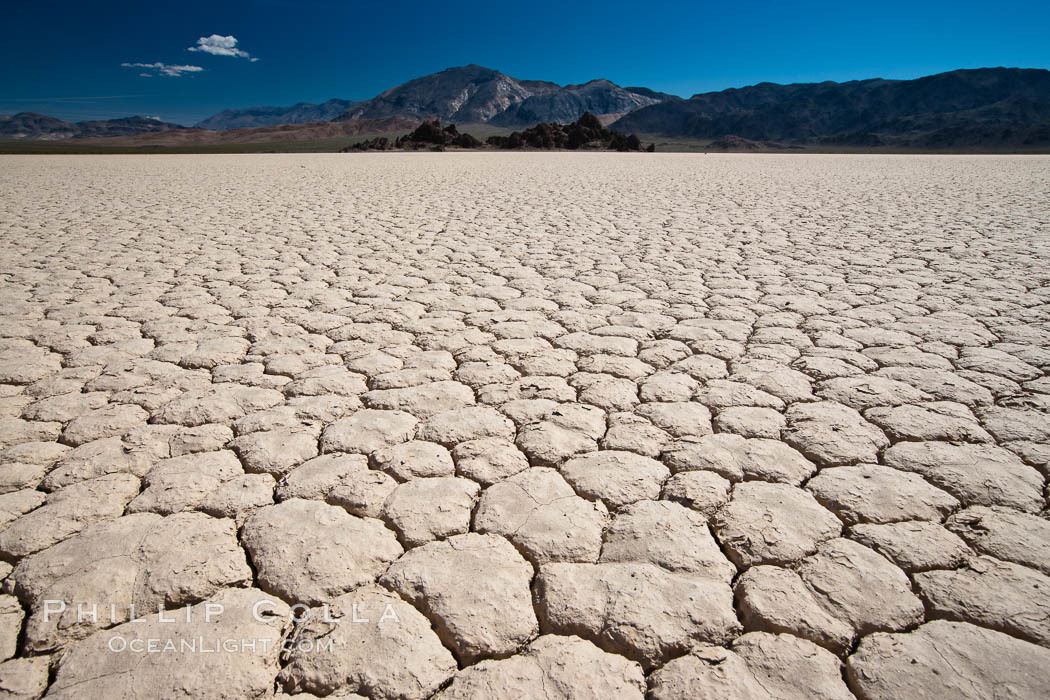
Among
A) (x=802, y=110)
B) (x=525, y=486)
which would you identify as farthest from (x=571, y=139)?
(x=802, y=110)

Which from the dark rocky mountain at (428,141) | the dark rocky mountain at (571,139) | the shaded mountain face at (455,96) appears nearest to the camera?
the dark rocky mountain at (428,141)

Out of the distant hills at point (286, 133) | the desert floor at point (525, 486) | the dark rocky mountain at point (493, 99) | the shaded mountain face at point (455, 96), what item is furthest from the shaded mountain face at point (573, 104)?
the desert floor at point (525, 486)

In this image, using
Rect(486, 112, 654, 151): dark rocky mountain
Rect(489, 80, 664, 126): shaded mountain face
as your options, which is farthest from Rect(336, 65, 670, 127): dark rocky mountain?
Rect(486, 112, 654, 151): dark rocky mountain

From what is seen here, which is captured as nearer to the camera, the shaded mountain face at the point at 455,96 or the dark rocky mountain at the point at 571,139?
the dark rocky mountain at the point at 571,139

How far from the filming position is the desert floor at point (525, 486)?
99 cm

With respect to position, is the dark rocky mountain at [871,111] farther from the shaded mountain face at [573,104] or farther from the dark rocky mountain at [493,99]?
the dark rocky mountain at [493,99]

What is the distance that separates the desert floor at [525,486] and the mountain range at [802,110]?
69848 millimetres

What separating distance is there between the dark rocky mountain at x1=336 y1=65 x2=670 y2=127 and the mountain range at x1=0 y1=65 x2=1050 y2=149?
0.42 metres

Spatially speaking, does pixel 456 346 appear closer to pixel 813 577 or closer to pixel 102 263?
pixel 813 577

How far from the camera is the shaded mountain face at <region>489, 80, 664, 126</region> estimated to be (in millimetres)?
140800

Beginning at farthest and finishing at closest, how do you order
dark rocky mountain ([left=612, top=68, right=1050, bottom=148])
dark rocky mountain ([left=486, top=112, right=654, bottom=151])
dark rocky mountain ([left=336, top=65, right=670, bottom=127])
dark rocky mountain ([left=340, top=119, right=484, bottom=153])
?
1. dark rocky mountain ([left=336, top=65, right=670, bottom=127])
2. dark rocky mountain ([left=612, top=68, right=1050, bottom=148])
3. dark rocky mountain ([left=486, top=112, right=654, bottom=151])
4. dark rocky mountain ([left=340, top=119, right=484, bottom=153])

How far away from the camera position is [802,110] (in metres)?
A: 93.9

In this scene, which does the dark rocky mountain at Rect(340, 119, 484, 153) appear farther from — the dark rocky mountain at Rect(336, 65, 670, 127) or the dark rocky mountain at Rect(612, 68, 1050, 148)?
the dark rocky mountain at Rect(336, 65, 670, 127)

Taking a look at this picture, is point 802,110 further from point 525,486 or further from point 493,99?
point 525,486
